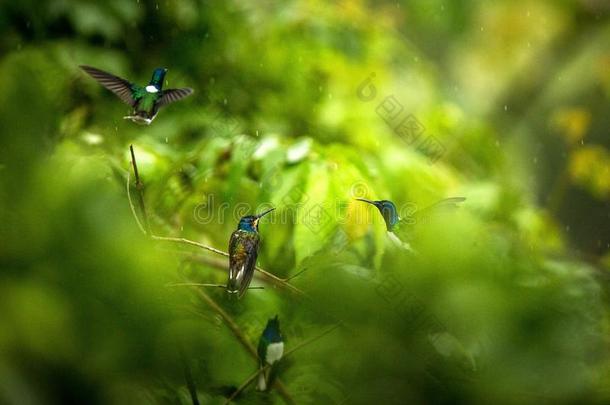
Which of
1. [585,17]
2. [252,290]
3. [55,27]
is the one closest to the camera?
[252,290]

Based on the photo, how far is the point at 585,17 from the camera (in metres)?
0.75

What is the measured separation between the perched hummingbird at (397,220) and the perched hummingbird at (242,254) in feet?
0.21

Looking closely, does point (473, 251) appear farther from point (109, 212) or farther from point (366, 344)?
point (109, 212)

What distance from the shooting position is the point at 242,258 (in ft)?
1.13

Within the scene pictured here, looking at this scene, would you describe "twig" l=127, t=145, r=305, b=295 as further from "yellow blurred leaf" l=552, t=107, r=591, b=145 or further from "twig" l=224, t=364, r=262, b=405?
"yellow blurred leaf" l=552, t=107, r=591, b=145

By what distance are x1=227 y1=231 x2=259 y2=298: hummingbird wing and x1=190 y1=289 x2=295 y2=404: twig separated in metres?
0.02

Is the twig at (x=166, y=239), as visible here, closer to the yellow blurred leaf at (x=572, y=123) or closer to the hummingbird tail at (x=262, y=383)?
the hummingbird tail at (x=262, y=383)

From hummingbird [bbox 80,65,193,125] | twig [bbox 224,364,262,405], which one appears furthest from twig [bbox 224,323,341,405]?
hummingbird [bbox 80,65,193,125]

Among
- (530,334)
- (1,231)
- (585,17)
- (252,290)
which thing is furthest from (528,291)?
(585,17)

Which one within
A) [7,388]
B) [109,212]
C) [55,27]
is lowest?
[7,388]

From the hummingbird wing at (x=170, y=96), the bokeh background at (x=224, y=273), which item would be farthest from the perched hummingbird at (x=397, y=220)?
the hummingbird wing at (x=170, y=96)

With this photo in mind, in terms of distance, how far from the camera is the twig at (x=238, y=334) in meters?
0.37

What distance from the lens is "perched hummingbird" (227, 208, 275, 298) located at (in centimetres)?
35

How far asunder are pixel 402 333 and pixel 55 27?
1.11 ft
